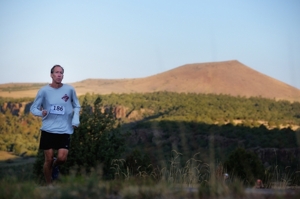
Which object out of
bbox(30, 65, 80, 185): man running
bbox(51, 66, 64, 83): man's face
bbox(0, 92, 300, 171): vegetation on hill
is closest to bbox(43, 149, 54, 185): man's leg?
bbox(30, 65, 80, 185): man running

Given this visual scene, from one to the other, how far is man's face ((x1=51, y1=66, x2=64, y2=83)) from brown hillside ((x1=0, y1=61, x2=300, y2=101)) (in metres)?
145

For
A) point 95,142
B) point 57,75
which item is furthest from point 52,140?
point 95,142

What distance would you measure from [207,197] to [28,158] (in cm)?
7333

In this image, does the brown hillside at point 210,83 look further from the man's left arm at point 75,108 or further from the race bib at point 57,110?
the race bib at point 57,110

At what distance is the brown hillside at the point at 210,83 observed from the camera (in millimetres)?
162875

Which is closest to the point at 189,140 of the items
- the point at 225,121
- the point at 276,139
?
the point at 276,139

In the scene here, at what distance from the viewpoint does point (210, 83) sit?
169250 millimetres

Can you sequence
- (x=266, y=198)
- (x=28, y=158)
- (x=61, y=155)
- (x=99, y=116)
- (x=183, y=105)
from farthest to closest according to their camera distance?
(x=183, y=105), (x=28, y=158), (x=99, y=116), (x=61, y=155), (x=266, y=198)

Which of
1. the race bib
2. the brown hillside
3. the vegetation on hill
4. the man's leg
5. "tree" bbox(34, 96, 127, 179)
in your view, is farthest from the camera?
the brown hillside

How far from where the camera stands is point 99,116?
136 feet

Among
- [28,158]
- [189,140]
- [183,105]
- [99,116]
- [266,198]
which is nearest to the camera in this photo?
[266,198]

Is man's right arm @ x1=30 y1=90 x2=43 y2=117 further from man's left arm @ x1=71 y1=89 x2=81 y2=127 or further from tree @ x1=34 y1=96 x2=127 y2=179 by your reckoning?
tree @ x1=34 y1=96 x2=127 y2=179

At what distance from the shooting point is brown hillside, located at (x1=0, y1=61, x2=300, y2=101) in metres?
163

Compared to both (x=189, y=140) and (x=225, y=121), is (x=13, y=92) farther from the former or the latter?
(x=189, y=140)
